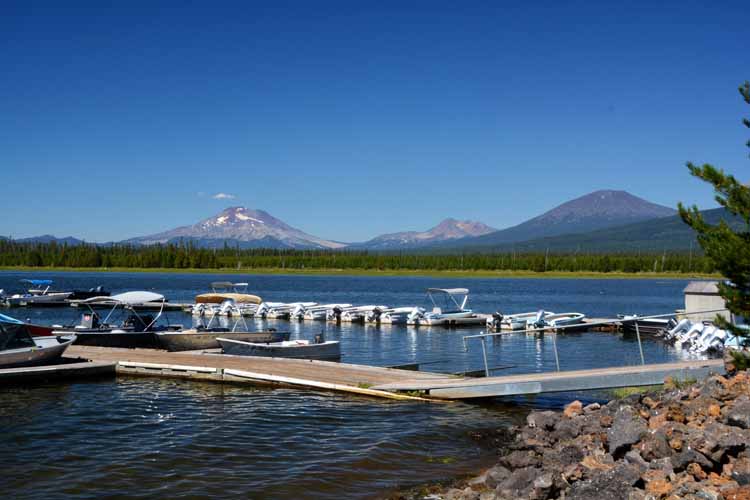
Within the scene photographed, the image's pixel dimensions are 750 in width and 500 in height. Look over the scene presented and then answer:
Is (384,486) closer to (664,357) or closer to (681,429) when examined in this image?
(681,429)

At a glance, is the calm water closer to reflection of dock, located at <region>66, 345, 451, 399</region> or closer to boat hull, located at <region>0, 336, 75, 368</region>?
reflection of dock, located at <region>66, 345, 451, 399</region>

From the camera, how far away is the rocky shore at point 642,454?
29.6ft

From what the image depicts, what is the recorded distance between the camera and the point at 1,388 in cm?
2070

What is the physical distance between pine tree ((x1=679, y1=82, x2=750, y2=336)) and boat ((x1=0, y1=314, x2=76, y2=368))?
18.4 m

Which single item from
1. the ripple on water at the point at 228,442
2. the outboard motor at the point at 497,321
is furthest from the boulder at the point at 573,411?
the outboard motor at the point at 497,321

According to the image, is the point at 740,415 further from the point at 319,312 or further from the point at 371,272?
the point at 371,272

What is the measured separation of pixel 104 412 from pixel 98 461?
4.55m

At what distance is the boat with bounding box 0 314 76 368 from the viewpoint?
21312 millimetres

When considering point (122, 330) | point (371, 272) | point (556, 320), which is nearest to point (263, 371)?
point (122, 330)

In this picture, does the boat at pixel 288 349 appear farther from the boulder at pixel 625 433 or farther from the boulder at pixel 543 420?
the boulder at pixel 625 433

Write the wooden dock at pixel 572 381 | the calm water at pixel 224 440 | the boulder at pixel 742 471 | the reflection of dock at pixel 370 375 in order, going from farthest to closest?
the reflection of dock at pixel 370 375 → the wooden dock at pixel 572 381 → the calm water at pixel 224 440 → the boulder at pixel 742 471

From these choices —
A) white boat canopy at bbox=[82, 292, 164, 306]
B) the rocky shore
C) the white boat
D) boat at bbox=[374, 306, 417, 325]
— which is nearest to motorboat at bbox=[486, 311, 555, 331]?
boat at bbox=[374, 306, 417, 325]

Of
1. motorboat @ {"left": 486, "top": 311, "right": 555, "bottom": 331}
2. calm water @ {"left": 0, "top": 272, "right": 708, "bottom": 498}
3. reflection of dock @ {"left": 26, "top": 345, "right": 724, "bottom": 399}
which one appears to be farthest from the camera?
motorboat @ {"left": 486, "top": 311, "right": 555, "bottom": 331}

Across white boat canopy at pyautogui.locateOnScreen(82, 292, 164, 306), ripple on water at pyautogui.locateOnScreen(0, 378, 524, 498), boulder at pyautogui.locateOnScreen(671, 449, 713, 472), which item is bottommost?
ripple on water at pyautogui.locateOnScreen(0, 378, 524, 498)
